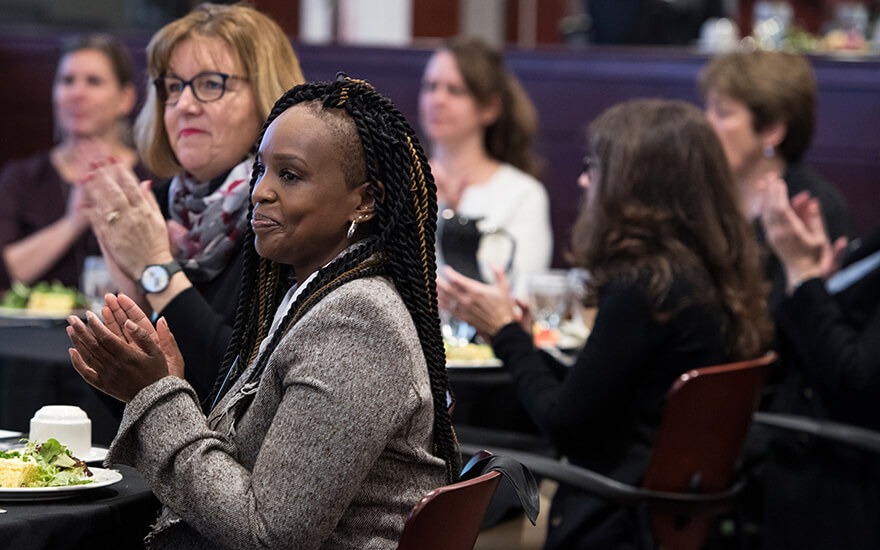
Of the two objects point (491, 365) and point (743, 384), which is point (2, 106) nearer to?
point (491, 365)

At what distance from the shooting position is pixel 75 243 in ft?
16.9

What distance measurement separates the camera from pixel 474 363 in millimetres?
3486

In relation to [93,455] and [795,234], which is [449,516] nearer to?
[93,455]

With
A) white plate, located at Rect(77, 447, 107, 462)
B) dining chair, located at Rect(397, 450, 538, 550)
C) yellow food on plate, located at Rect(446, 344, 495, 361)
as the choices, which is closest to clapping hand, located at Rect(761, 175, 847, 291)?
yellow food on plate, located at Rect(446, 344, 495, 361)

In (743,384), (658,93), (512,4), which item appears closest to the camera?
(743,384)

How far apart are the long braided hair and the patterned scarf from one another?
627 millimetres

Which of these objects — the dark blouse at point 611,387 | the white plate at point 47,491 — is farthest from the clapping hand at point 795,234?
the white plate at point 47,491

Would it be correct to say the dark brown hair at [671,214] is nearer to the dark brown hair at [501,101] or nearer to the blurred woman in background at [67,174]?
the dark brown hair at [501,101]

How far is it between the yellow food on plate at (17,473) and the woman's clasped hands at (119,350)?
0.18 meters

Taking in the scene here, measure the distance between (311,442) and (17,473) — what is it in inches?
18.3

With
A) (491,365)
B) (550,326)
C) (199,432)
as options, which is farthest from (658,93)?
(199,432)

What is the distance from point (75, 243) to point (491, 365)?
2218 mm

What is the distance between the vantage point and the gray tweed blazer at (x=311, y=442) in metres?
1.70

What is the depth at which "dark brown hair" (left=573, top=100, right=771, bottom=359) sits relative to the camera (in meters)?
3.09
